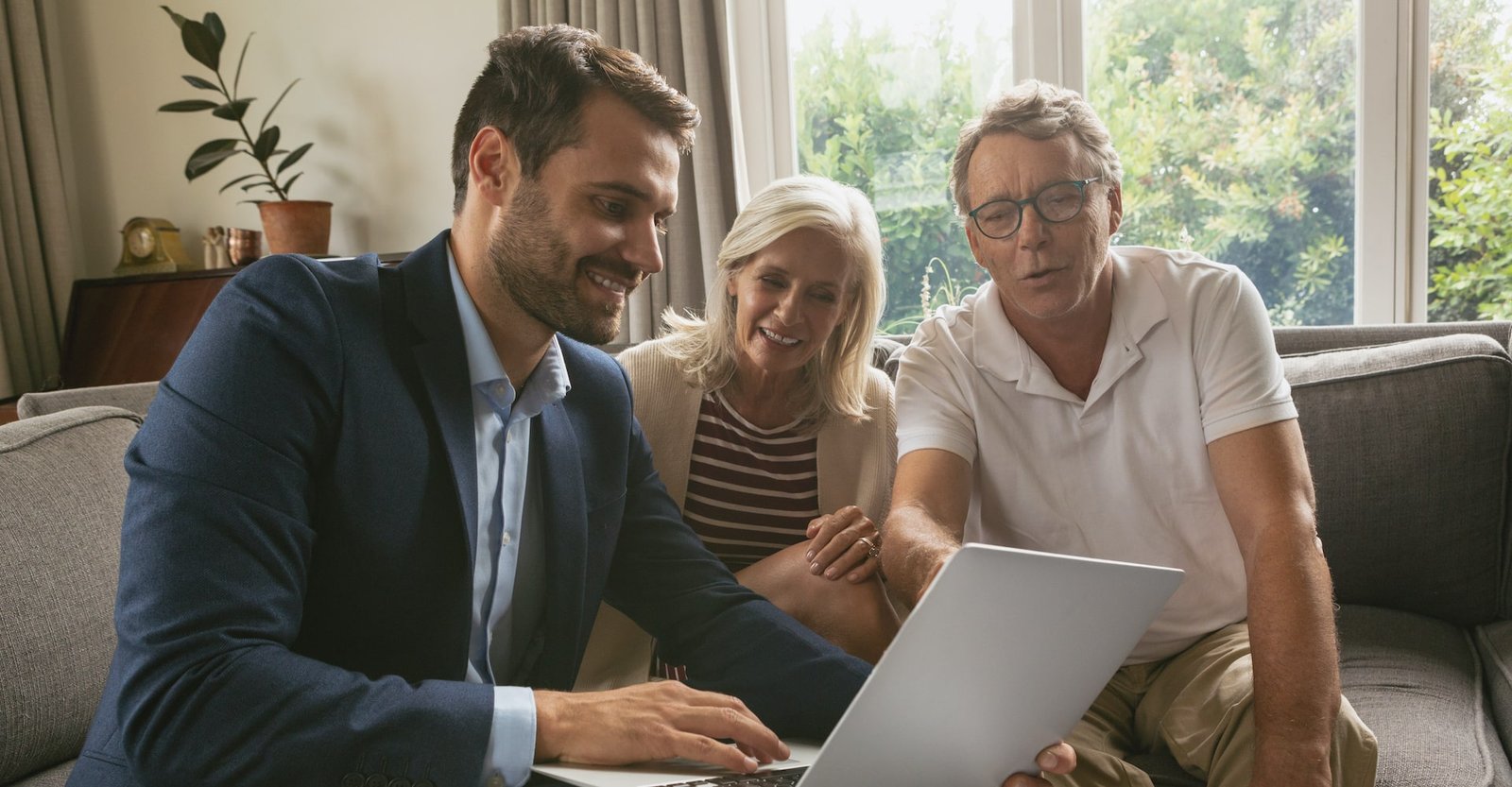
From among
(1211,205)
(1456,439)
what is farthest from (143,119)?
(1456,439)

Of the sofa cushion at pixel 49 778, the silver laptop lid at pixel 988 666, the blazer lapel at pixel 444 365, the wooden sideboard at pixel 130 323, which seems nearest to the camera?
the silver laptop lid at pixel 988 666

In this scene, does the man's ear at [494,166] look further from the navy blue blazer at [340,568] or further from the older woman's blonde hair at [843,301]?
the older woman's blonde hair at [843,301]

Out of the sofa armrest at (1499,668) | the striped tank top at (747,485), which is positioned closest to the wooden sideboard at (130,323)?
the striped tank top at (747,485)

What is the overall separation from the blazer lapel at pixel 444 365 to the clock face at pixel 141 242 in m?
3.35

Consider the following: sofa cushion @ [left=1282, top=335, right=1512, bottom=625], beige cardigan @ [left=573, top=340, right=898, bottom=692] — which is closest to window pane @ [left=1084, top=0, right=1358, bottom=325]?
sofa cushion @ [left=1282, top=335, right=1512, bottom=625]

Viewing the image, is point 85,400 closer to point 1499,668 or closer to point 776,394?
point 776,394

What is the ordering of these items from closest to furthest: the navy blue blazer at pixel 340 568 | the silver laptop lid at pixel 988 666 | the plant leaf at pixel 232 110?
the silver laptop lid at pixel 988 666, the navy blue blazer at pixel 340 568, the plant leaf at pixel 232 110

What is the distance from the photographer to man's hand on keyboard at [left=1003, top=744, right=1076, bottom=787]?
1.01 m

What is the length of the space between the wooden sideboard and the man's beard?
2.72 m

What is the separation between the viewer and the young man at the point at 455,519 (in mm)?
932

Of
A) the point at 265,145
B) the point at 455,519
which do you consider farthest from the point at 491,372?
the point at 265,145

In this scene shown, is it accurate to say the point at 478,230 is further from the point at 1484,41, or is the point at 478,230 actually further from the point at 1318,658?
the point at 1484,41

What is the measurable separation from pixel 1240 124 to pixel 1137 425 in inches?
74.5

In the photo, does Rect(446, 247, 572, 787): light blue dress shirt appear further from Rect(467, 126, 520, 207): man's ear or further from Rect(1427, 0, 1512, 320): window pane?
Rect(1427, 0, 1512, 320): window pane
